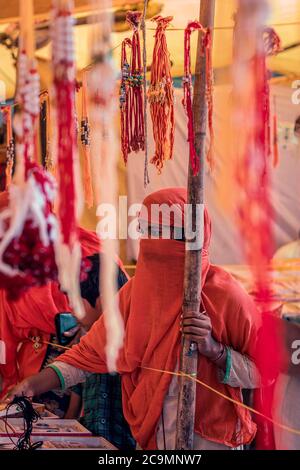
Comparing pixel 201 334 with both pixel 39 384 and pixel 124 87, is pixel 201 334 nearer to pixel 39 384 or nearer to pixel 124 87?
pixel 39 384

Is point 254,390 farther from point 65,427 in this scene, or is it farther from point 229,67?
point 229,67

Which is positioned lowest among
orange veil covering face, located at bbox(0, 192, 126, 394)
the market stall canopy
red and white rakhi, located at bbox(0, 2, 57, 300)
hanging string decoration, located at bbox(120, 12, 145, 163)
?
orange veil covering face, located at bbox(0, 192, 126, 394)

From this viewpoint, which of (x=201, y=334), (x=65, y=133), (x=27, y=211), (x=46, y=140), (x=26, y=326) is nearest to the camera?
(x=27, y=211)

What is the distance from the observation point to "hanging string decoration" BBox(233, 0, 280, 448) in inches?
89.9

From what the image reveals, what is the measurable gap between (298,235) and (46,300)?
2.49ft

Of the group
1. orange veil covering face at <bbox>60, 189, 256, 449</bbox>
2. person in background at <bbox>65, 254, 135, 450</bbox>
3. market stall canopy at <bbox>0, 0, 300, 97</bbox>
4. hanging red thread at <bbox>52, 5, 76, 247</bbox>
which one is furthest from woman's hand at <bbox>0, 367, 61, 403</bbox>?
market stall canopy at <bbox>0, 0, 300, 97</bbox>

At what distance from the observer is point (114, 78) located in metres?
2.21

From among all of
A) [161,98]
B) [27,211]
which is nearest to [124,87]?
[161,98]

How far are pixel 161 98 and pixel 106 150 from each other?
0.22 m

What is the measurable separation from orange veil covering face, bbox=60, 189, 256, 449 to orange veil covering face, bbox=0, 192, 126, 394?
0.24 m

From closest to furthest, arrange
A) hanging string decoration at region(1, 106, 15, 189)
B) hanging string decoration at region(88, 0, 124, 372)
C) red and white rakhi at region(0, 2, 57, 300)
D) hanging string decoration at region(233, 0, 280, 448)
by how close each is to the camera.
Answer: red and white rakhi at region(0, 2, 57, 300), hanging string decoration at region(88, 0, 124, 372), hanging string decoration at region(233, 0, 280, 448), hanging string decoration at region(1, 106, 15, 189)

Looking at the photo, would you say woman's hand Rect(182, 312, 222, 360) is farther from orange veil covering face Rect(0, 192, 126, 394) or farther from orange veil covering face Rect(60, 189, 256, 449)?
orange veil covering face Rect(0, 192, 126, 394)

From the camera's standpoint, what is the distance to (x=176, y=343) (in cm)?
230
